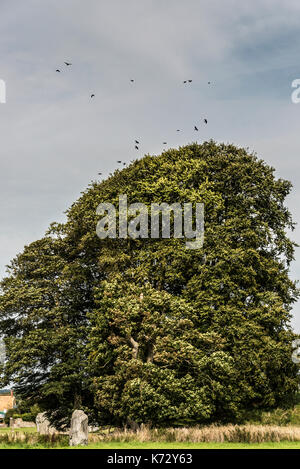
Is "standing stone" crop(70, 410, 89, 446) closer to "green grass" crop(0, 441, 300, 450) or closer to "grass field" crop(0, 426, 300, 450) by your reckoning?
"grass field" crop(0, 426, 300, 450)

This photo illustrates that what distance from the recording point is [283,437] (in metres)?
26.5

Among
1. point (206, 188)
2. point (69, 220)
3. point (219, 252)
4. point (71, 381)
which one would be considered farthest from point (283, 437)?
point (69, 220)

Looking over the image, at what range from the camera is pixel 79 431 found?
27672mm

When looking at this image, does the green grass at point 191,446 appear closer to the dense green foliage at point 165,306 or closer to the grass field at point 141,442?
the grass field at point 141,442

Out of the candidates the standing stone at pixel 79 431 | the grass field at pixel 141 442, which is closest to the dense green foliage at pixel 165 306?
the grass field at pixel 141 442

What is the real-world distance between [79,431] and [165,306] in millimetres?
8950

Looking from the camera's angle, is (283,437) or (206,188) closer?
(283,437)

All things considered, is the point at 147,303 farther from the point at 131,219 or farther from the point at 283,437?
the point at 283,437

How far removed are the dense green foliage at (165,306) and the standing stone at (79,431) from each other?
2.73 m

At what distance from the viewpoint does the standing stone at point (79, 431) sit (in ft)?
89.4

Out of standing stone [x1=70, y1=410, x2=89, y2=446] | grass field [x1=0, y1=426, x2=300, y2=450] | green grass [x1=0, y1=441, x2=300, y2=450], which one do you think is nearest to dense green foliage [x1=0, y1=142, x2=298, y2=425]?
grass field [x1=0, y1=426, x2=300, y2=450]

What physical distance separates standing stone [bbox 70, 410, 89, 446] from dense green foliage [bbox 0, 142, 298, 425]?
273cm
